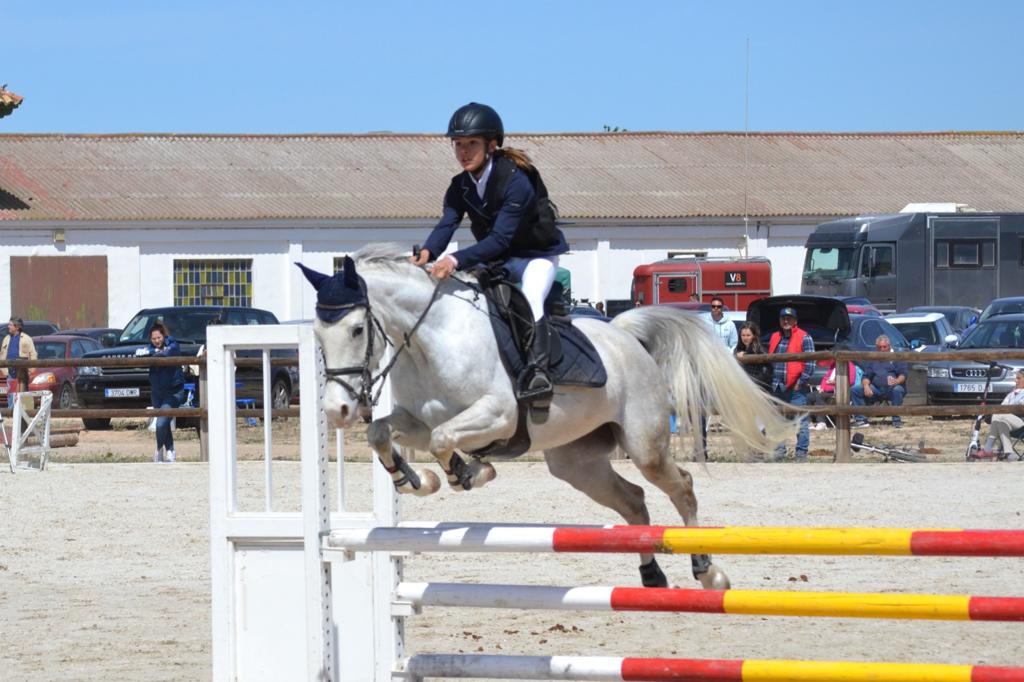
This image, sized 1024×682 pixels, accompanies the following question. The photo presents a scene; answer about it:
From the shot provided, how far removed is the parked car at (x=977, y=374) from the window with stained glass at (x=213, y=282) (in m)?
20.6

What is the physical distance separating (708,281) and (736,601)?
2482 cm

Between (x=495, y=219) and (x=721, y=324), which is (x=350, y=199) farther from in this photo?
(x=495, y=219)

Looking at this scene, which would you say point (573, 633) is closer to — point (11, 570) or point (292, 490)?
point (11, 570)

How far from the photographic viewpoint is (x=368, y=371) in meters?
5.21

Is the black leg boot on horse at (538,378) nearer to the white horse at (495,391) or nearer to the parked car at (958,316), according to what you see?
the white horse at (495,391)

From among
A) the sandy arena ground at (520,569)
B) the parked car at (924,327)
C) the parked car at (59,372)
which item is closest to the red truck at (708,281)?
the parked car at (924,327)

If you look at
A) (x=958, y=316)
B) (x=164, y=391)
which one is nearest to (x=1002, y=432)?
(x=164, y=391)

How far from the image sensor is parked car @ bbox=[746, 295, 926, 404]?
18.7 meters

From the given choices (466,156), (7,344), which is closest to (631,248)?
(7,344)

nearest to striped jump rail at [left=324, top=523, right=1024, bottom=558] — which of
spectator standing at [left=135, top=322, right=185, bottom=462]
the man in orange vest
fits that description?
the man in orange vest

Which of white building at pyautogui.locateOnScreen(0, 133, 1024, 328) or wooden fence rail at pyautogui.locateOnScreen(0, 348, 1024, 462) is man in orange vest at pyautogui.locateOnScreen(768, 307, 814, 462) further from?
white building at pyautogui.locateOnScreen(0, 133, 1024, 328)

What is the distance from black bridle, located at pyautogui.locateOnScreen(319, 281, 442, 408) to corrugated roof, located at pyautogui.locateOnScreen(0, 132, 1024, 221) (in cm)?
3005

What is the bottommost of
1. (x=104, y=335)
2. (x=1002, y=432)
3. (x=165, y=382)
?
(x=1002, y=432)

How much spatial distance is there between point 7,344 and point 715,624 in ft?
41.8
